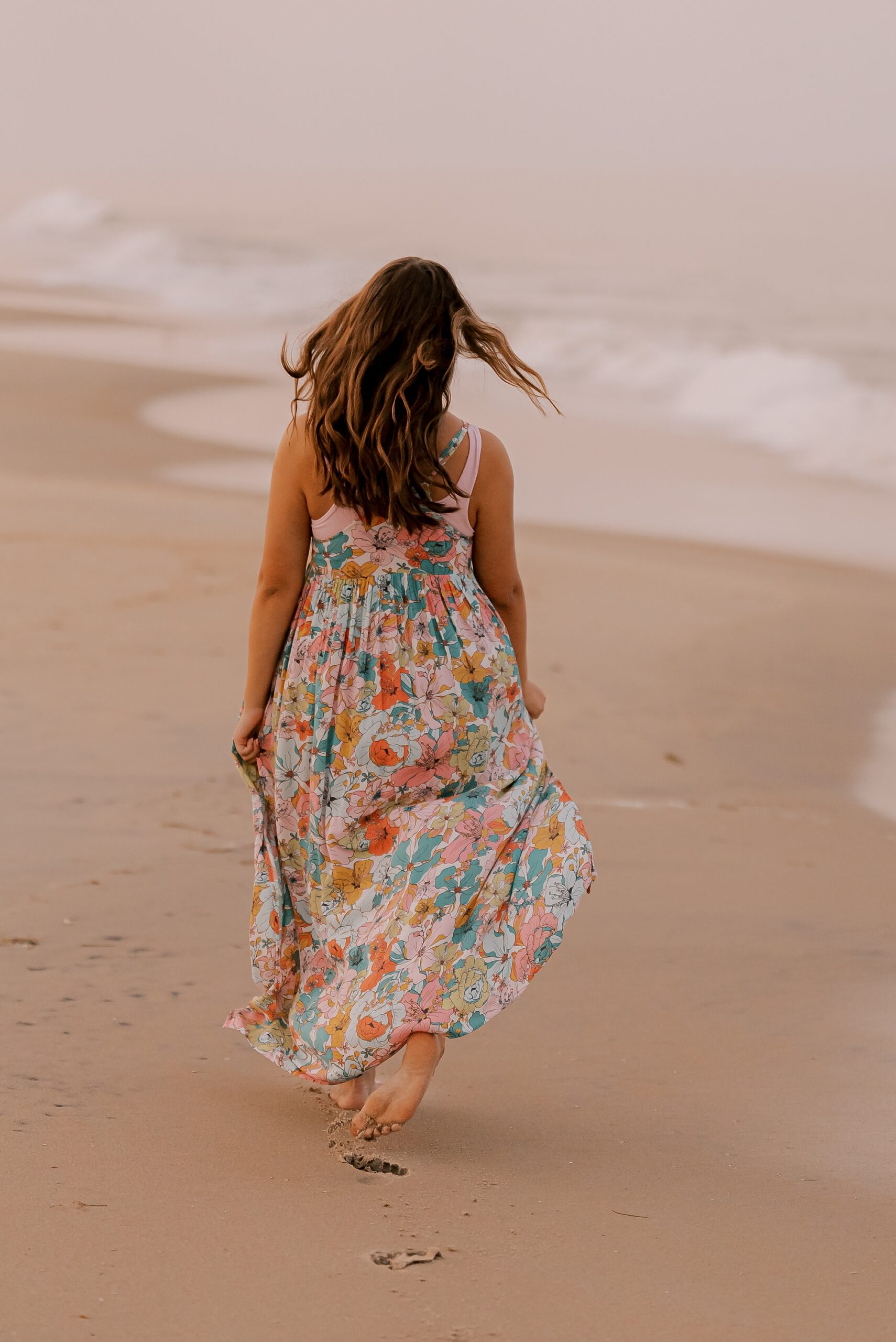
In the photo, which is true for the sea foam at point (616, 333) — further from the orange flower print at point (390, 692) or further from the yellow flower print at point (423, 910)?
the yellow flower print at point (423, 910)

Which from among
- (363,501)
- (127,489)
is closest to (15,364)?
(127,489)

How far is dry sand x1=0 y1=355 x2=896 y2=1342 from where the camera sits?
94.9 inches

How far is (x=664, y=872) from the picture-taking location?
15.7 feet

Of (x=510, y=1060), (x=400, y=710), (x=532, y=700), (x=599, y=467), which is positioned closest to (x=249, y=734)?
(x=400, y=710)

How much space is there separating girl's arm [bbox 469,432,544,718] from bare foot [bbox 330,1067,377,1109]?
0.88 m

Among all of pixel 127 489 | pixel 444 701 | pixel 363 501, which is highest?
pixel 363 501

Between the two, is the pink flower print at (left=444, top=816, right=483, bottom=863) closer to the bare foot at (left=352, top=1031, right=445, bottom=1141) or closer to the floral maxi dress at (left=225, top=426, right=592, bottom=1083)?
the floral maxi dress at (left=225, top=426, right=592, bottom=1083)

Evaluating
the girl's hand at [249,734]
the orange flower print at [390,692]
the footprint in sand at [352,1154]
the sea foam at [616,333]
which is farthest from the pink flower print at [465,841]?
the sea foam at [616,333]

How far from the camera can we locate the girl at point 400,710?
2.81 metres

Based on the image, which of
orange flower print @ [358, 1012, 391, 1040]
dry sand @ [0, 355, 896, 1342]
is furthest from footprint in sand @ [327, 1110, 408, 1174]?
orange flower print @ [358, 1012, 391, 1040]

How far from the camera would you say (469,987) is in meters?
2.86

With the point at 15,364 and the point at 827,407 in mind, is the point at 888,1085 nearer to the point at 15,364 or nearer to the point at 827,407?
the point at 827,407

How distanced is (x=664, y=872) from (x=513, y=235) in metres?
46.2

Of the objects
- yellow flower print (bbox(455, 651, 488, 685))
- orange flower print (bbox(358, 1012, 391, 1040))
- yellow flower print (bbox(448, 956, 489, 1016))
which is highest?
yellow flower print (bbox(455, 651, 488, 685))
